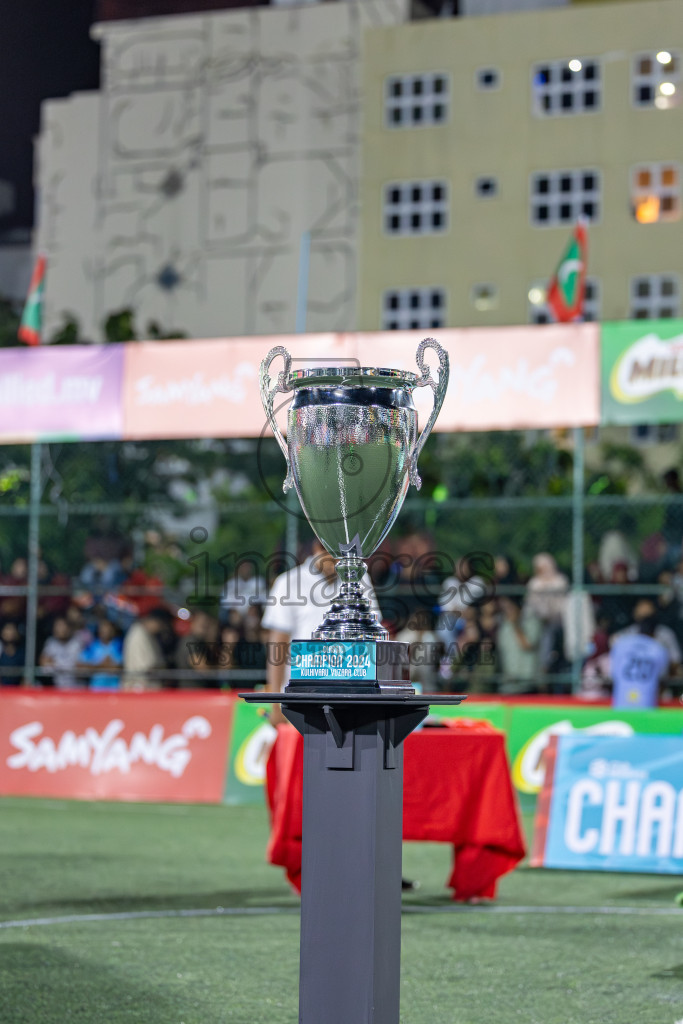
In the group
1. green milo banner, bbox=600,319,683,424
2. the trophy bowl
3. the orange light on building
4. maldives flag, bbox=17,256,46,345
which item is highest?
the orange light on building

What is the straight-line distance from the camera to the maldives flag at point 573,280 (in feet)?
51.5

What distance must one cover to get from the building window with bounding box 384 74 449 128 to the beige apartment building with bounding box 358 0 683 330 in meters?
0.03

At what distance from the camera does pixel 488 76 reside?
34.7 m

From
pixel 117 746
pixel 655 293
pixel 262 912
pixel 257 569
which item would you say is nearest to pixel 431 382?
pixel 262 912

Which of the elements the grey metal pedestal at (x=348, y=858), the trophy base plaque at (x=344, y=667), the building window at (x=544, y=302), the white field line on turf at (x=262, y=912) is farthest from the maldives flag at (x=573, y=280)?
the building window at (x=544, y=302)

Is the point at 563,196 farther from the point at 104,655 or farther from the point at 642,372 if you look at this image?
the point at 642,372

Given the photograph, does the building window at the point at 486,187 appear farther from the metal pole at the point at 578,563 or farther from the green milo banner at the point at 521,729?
the green milo banner at the point at 521,729

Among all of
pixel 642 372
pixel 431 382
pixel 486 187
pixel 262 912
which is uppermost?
pixel 486 187

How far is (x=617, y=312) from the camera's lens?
33.2 meters

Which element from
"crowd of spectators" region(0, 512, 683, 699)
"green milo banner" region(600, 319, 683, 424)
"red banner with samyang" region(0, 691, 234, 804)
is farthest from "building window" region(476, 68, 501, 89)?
"red banner with samyang" region(0, 691, 234, 804)

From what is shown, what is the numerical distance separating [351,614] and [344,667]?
184mm

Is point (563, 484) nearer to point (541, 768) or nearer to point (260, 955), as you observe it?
point (541, 768)

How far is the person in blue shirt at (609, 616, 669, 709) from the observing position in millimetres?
13891

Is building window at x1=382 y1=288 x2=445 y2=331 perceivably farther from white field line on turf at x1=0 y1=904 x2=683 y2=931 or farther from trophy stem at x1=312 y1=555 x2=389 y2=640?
trophy stem at x1=312 y1=555 x2=389 y2=640
